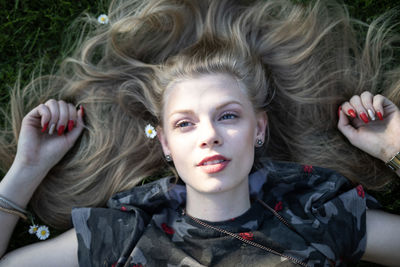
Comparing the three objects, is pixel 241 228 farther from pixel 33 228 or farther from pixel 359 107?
pixel 33 228

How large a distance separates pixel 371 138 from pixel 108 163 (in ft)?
7.07

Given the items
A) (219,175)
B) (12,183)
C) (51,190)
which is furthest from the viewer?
(51,190)

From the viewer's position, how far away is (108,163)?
12.9ft

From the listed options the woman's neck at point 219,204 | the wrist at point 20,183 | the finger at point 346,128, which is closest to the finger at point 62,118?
the wrist at point 20,183

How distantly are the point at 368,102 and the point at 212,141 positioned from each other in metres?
1.41

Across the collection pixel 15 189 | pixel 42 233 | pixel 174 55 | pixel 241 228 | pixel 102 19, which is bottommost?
pixel 42 233

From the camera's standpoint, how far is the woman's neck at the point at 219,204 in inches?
134

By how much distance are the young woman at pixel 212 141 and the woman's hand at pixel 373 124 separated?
0.04ft

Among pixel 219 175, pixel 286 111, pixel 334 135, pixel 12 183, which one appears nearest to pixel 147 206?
pixel 219 175

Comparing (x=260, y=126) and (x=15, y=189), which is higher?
(x=260, y=126)

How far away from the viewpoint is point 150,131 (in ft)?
12.8

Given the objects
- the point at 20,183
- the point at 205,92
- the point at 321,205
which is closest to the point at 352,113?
the point at 321,205

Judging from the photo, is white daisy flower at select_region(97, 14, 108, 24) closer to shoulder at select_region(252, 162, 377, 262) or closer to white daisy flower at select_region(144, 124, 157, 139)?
white daisy flower at select_region(144, 124, 157, 139)

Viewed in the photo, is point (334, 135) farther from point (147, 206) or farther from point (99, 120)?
point (99, 120)
